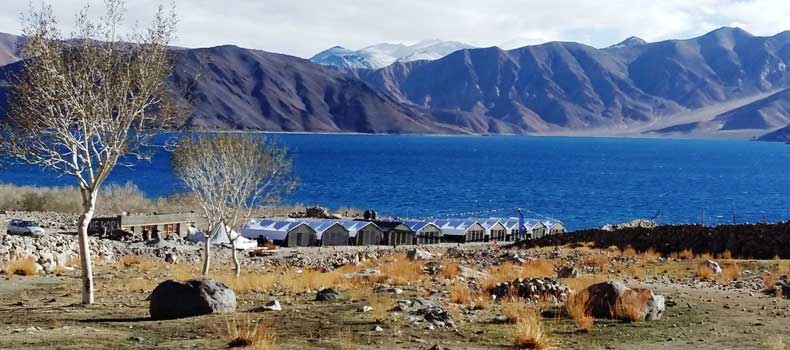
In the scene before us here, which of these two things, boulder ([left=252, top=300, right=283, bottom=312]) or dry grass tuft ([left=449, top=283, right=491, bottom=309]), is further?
dry grass tuft ([left=449, top=283, right=491, bottom=309])

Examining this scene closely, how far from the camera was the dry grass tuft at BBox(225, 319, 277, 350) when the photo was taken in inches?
496

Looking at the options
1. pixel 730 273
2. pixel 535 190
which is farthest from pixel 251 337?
pixel 535 190

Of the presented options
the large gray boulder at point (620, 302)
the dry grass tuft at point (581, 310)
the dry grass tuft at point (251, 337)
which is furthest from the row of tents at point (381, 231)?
the dry grass tuft at point (251, 337)

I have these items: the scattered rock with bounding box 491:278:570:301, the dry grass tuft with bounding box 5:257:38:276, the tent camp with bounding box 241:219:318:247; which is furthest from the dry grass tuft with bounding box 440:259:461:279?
the tent camp with bounding box 241:219:318:247

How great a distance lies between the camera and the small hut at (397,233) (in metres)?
66.1

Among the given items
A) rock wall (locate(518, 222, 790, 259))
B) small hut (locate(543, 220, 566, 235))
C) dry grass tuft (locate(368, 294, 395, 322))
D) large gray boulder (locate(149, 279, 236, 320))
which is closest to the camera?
dry grass tuft (locate(368, 294, 395, 322))

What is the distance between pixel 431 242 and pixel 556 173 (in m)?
120

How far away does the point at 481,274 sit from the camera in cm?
2527

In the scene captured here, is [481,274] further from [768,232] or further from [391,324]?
[768,232]

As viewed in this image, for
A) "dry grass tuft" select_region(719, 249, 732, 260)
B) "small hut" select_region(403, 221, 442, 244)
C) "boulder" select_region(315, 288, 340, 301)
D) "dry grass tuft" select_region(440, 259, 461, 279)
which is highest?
"boulder" select_region(315, 288, 340, 301)

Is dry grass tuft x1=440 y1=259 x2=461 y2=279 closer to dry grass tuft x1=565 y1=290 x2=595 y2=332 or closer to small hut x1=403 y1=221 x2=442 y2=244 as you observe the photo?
dry grass tuft x1=565 y1=290 x2=595 y2=332

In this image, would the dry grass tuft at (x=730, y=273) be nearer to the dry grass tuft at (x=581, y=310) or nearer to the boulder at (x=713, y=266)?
the boulder at (x=713, y=266)

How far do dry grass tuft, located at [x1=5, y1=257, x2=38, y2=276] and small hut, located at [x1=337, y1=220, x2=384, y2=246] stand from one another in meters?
38.7

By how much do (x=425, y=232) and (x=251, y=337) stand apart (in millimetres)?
57135
